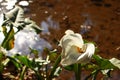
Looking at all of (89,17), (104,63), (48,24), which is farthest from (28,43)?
(104,63)

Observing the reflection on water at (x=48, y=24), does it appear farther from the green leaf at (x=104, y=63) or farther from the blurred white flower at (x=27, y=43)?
the green leaf at (x=104, y=63)

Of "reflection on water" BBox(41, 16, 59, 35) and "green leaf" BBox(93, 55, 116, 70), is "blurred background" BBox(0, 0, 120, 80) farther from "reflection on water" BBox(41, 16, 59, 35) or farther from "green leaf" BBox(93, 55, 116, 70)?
"green leaf" BBox(93, 55, 116, 70)

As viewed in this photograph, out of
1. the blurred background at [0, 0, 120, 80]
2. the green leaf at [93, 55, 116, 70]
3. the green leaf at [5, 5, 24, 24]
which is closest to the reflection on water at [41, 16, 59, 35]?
the blurred background at [0, 0, 120, 80]

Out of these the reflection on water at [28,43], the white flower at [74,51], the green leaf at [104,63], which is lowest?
the reflection on water at [28,43]

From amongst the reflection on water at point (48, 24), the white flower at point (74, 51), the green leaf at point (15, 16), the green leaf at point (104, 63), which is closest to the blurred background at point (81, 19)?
the reflection on water at point (48, 24)

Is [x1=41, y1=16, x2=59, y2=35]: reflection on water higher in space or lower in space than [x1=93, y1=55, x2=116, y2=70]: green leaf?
lower

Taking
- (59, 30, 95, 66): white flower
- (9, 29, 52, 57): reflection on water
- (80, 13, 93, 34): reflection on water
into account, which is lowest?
(80, 13, 93, 34): reflection on water

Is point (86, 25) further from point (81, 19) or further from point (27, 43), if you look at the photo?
point (27, 43)

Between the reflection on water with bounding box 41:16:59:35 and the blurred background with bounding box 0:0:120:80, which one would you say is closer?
the blurred background with bounding box 0:0:120:80

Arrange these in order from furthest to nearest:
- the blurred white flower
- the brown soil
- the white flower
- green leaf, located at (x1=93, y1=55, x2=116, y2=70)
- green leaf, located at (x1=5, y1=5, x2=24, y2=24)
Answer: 1. the brown soil
2. the blurred white flower
3. green leaf, located at (x1=5, y1=5, x2=24, y2=24)
4. green leaf, located at (x1=93, y1=55, x2=116, y2=70)
5. the white flower

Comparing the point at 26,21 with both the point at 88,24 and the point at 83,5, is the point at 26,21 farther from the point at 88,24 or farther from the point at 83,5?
the point at 83,5
